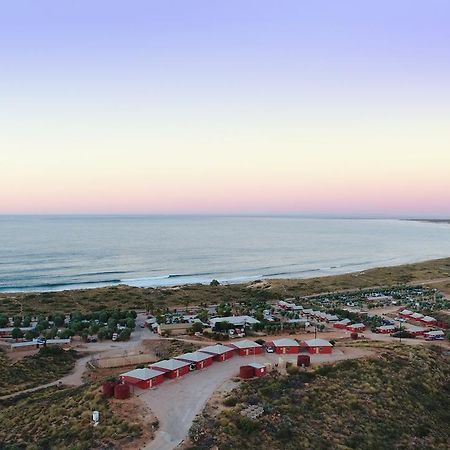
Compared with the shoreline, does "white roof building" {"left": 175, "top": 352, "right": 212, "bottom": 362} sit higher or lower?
higher

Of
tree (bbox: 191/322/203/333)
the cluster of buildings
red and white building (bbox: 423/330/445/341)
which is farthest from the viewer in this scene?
tree (bbox: 191/322/203/333)

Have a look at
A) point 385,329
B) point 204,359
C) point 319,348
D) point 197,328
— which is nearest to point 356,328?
point 385,329

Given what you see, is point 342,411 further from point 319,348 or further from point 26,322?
point 26,322

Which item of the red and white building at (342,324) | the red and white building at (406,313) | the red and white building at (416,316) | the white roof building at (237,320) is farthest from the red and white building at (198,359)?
the red and white building at (406,313)

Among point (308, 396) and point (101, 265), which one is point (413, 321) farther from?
point (101, 265)

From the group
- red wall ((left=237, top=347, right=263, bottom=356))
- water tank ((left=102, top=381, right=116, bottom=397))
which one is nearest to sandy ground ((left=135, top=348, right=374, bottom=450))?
red wall ((left=237, top=347, right=263, bottom=356))

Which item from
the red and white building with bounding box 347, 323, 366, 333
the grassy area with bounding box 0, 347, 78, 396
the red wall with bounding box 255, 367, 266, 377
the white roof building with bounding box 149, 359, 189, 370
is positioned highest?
the white roof building with bounding box 149, 359, 189, 370

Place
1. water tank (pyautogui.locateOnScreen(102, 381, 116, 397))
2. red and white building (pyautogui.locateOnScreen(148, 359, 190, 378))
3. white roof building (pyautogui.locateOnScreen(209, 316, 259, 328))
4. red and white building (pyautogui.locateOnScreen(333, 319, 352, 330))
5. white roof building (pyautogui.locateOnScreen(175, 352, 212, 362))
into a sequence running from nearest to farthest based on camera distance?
1. water tank (pyautogui.locateOnScreen(102, 381, 116, 397))
2. red and white building (pyautogui.locateOnScreen(148, 359, 190, 378))
3. white roof building (pyautogui.locateOnScreen(175, 352, 212, 362))
4. white roof building (pyautogui.locateOnScreen(209, 316, 259, 328))
5. red and white building (pyautogui.locateOnScreen(333, 319, 352, 330))

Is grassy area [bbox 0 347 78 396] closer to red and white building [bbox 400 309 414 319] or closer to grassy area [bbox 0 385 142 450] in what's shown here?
grassy area [bbox 0 385 142 450]
